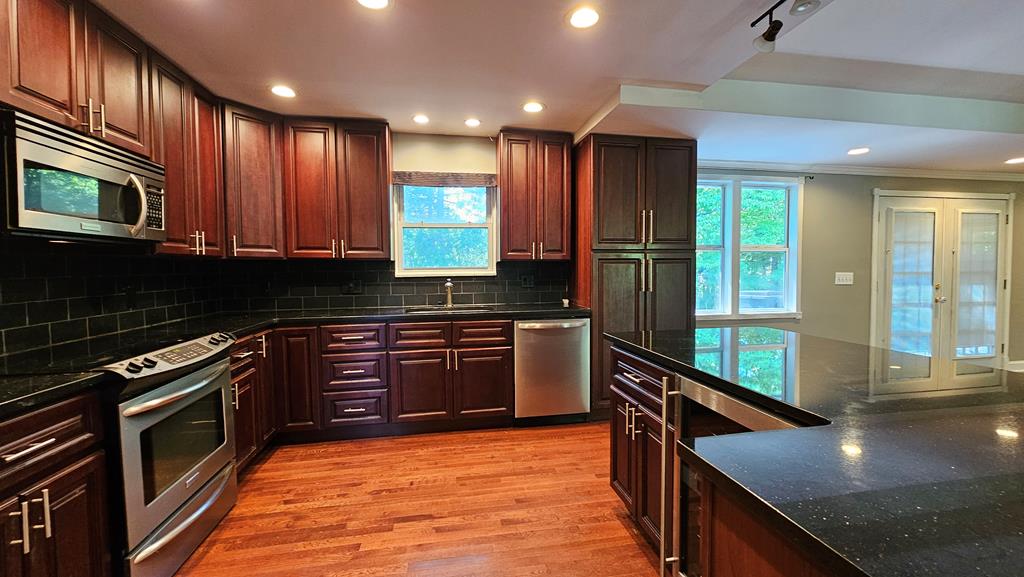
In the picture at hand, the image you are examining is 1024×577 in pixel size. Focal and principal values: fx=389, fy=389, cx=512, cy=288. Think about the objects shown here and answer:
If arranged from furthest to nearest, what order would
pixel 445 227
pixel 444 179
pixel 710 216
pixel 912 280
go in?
pixel 912 280 < pixel 710 216 < pixel 445 227 < pixel 444 179

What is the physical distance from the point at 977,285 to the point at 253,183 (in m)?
7.39

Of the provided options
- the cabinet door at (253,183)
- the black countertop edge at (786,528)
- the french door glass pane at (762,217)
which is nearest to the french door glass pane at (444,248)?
the cabinet door at (253,183)

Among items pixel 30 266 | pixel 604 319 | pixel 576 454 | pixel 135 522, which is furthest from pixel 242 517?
pixel 604 319

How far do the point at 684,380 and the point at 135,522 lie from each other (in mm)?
2095

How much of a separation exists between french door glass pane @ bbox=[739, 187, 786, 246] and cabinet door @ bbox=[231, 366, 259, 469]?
Result: 14.9ft

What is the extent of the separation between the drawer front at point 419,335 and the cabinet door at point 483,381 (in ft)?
0.47

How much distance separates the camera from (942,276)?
172 inches

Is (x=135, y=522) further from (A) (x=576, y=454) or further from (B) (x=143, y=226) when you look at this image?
(A) (x=576, y=454)

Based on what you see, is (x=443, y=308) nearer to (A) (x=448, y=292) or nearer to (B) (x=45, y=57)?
(A) (x=448, y=292)

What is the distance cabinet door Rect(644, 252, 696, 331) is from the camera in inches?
128

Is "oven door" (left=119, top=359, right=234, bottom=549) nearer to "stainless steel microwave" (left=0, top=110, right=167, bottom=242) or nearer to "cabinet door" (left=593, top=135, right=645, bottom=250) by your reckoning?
"stainless steel microwave" (left=0, top=110, right=167, bottom=242)

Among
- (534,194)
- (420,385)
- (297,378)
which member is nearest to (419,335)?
(420,385)

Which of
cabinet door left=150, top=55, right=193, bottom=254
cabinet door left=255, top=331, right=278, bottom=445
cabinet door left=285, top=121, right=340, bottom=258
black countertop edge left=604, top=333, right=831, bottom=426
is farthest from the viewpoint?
cabinet door left=285, top=121, right=340, bottom=258

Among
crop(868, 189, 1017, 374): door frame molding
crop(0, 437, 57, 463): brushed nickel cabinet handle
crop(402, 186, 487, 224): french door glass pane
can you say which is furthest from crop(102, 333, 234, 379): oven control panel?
crop(868, 189, 1017, 374): door frame molding
